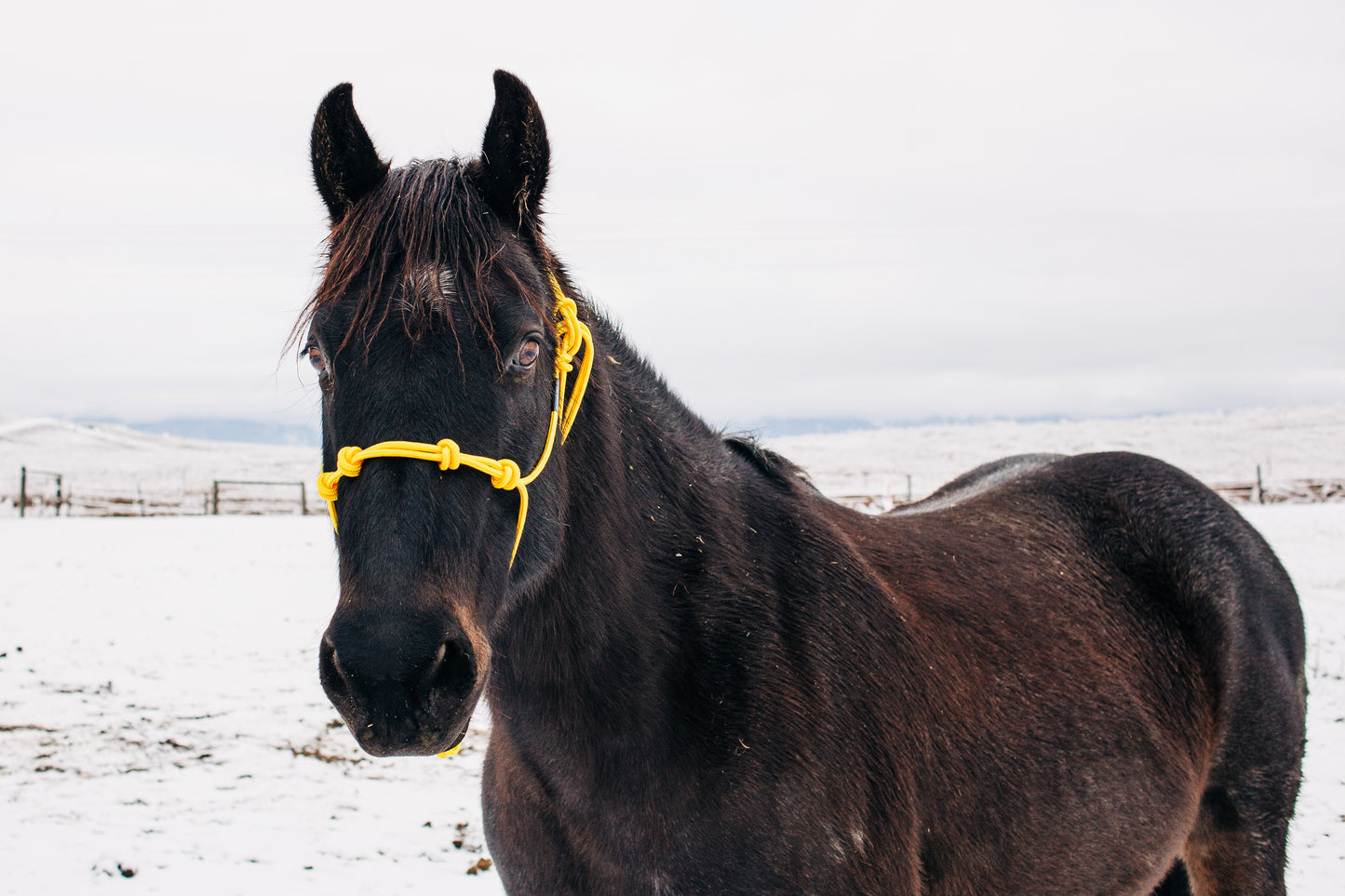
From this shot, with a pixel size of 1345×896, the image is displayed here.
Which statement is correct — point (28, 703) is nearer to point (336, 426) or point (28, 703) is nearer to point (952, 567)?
point (336, 426)

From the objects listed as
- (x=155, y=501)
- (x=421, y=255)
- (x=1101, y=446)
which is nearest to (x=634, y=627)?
(x=421, y=255)

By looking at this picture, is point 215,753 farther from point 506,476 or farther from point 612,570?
point 506,476

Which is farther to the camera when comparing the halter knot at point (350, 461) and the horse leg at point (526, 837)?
the horse leg at point (526, 837)

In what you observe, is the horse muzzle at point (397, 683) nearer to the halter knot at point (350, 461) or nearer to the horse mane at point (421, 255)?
the halter knot at point (350, 461)

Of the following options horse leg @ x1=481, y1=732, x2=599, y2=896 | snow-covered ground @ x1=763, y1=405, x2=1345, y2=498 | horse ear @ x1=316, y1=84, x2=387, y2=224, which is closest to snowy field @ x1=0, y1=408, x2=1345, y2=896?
horse leg @ x1=481, y1=732, x2=599, y2=896

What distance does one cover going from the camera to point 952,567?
3.21 meters

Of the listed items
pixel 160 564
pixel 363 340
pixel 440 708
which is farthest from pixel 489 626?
pixel 160 564

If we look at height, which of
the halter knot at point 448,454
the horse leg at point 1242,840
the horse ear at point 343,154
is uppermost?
the horse ear at point 343,154

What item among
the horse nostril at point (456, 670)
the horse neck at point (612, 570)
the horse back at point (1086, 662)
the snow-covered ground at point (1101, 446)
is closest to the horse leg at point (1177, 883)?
the horse back at point (1086, 662)

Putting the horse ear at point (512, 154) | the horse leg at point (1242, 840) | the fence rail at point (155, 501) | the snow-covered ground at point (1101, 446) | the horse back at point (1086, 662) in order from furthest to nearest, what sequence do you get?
the snow-covered ground at point (1101, 446) → the fence rail at point (155, 501) → the horse leg at point (1242, 840) → the horse back at point (1086, 662) → the horse ear at point (512, 154)

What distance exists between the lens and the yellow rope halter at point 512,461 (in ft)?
6.37

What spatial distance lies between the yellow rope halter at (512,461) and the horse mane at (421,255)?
102mm

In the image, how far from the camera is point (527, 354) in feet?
7.22

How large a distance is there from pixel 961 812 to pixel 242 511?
30.4m
